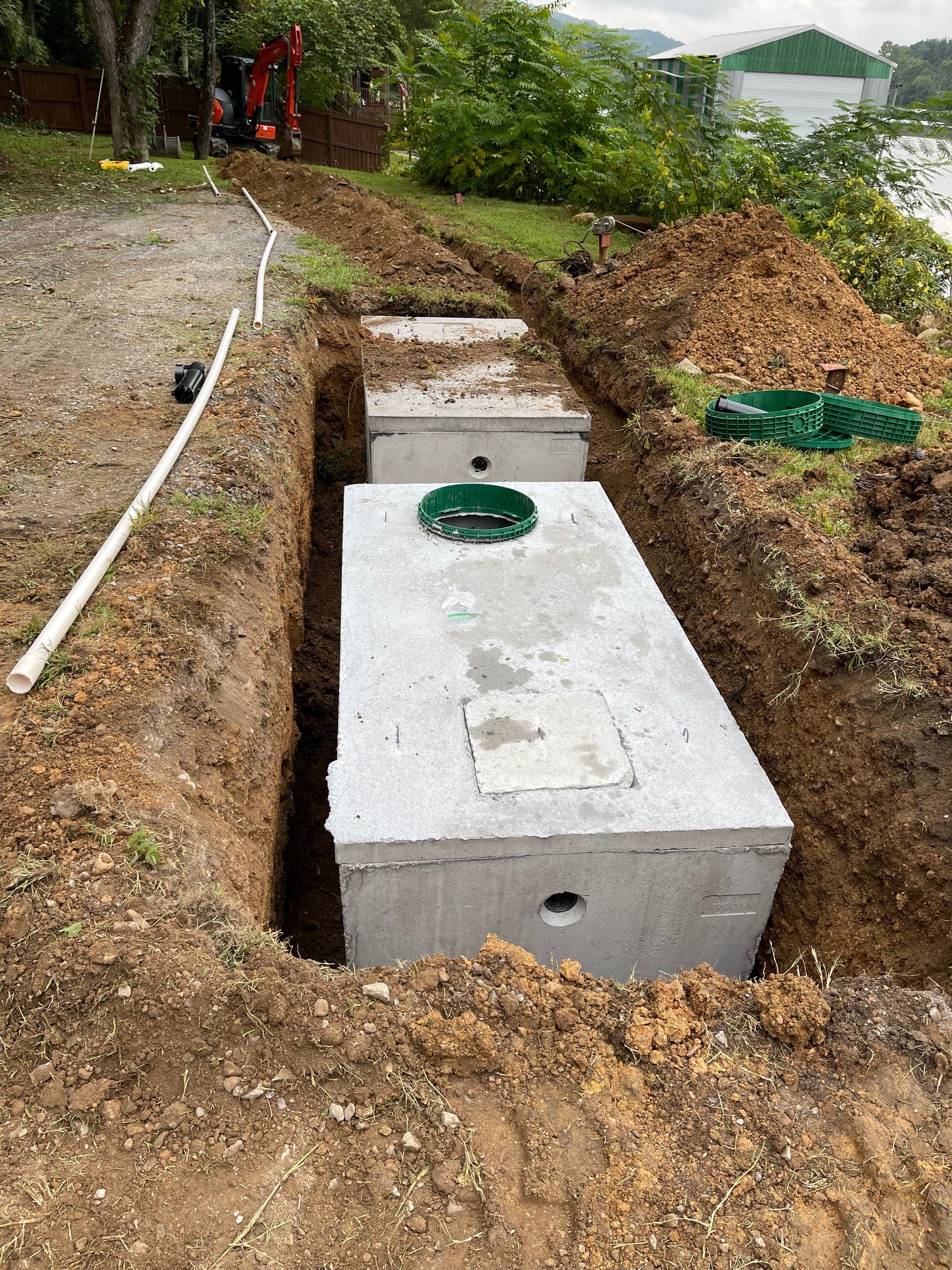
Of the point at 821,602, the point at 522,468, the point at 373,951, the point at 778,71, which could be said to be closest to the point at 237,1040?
the point at 373,951

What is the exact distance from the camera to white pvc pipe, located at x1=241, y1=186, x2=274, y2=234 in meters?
13.0

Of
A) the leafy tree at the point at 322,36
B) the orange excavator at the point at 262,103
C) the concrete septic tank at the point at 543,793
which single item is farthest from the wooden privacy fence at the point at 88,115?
the concrete septic tank at the point at 543,793

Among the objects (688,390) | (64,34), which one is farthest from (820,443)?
(64,34)

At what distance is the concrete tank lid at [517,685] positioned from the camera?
369 cm

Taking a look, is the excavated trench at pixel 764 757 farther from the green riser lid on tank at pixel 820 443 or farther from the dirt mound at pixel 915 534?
the green riser lid on tank at pixel 820 443

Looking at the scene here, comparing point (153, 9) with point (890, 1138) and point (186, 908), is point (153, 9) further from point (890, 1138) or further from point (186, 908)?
point (890, 1138)

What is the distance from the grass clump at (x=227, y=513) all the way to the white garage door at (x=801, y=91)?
32.3 metres

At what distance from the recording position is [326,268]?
36.6 feet

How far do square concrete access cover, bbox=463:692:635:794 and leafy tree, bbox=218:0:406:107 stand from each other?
21.9m

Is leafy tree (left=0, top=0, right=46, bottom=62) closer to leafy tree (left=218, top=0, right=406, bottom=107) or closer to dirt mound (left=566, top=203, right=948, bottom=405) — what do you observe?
leafy tree (left=218, top=0, right=406, bottom=107)

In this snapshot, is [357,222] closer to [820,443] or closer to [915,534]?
[820,443]

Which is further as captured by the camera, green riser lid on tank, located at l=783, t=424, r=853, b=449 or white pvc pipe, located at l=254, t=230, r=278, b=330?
white pvc pipe, located at l=254, t=230, r=278, b=330

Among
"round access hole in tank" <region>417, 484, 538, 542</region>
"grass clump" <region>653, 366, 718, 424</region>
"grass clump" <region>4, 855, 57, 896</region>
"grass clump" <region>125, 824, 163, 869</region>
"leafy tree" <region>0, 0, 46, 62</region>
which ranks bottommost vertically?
"grass clump" <region>125, 824, 163, 869</region>

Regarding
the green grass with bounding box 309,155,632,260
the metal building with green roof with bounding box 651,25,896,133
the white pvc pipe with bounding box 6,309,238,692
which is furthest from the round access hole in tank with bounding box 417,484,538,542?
the metal building with green roof with bounding box 651,25,896,133
